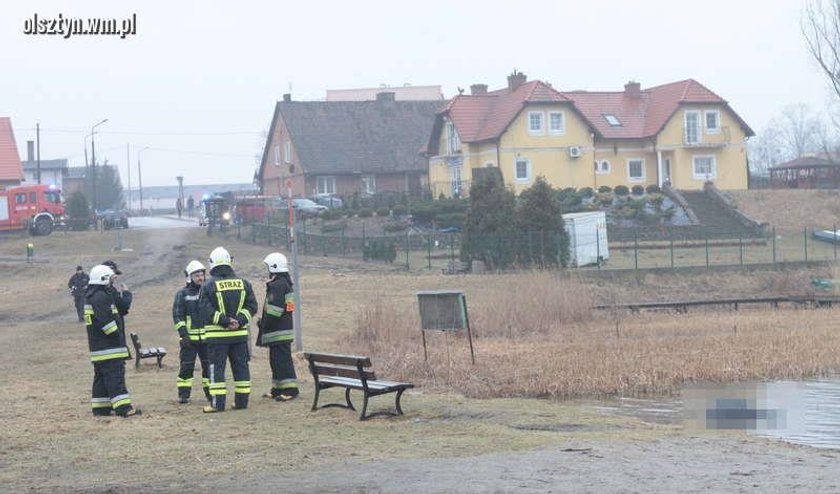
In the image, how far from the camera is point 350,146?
79.1 metres

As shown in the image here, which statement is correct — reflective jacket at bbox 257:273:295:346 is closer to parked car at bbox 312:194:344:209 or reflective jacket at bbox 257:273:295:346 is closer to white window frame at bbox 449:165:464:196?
white window frame at bbox 449:165:464:196

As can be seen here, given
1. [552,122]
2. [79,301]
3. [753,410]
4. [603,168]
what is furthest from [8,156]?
[753,410]

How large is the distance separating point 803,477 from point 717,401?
4735 millimetres

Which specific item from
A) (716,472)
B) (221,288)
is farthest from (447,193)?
(716,472)

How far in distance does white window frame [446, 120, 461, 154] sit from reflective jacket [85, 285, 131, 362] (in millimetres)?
56481

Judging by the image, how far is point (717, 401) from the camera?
15.5 metres

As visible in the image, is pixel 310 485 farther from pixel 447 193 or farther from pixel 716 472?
pixel 447 193

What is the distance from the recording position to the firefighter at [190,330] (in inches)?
658

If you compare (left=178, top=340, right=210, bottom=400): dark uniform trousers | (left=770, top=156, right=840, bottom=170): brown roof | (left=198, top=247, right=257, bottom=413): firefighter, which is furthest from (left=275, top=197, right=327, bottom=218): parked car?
(left=198, top=247, right=257, bottom=413): firefighter

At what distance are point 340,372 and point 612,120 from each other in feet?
195

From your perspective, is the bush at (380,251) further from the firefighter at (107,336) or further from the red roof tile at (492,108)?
the firefighter at (107,336)

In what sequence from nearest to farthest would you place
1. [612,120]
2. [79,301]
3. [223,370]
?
[223,370] → [79,301] → [612,120]

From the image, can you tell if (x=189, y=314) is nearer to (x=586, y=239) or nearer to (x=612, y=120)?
(x=586, y=239)

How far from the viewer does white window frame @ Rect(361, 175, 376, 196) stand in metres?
78.6
